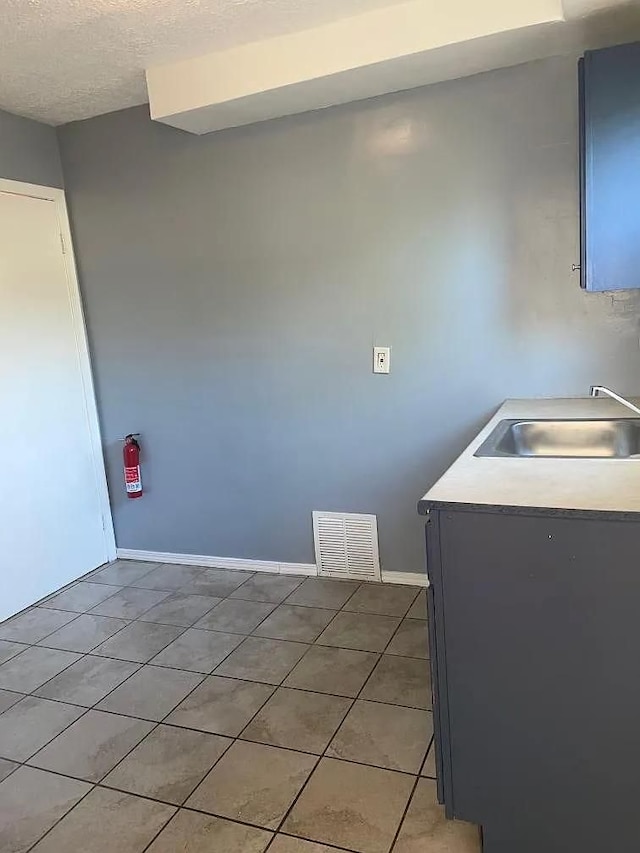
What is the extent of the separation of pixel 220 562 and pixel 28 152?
7.72 feet

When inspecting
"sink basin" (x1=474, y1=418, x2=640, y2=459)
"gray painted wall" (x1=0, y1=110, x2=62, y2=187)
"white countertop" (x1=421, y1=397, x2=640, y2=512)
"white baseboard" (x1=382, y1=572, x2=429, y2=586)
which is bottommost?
"white baseboard" (x1=382, y1=572, x2=429, y2=586)

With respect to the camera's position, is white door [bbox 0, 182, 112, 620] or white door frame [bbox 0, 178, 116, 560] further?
white door frame [bbox 0, 178, 116, 560]

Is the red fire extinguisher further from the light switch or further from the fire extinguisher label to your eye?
the light switch

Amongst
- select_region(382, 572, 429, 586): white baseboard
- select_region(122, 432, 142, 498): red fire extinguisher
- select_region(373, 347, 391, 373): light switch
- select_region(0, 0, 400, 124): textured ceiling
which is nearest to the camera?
select_region(0, 0, 400, 124): textured ceiling

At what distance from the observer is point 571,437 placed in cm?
240

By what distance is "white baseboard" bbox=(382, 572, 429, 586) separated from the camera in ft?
10.7

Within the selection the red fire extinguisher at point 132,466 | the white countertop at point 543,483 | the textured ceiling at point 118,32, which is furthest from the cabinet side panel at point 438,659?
the red fire extinguisher at point 132,466

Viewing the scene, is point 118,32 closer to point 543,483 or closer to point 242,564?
point 543,483

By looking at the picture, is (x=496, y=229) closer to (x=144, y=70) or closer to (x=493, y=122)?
(x=493, y=122)

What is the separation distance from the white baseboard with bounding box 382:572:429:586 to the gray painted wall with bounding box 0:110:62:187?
8.82 ft

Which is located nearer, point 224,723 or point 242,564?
point 224,723

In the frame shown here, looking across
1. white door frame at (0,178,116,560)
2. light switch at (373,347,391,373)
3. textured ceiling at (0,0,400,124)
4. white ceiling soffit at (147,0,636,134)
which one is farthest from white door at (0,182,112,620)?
light switch at (373,347,391,373)

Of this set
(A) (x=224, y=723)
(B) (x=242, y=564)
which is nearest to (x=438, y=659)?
(A) (x=224, y=723)

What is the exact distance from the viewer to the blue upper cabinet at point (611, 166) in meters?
2.13
